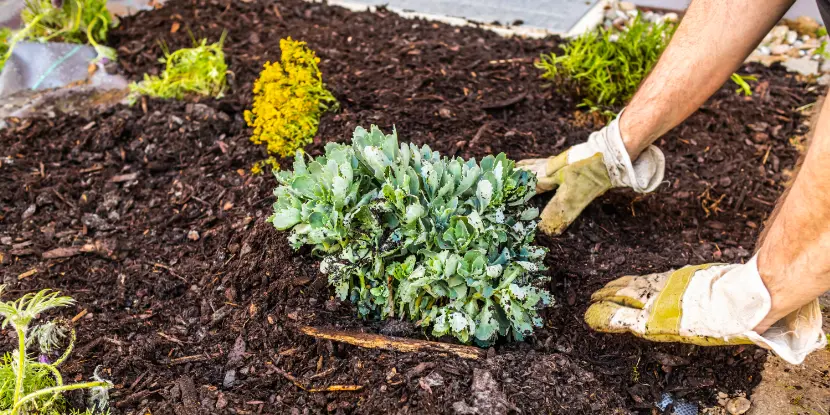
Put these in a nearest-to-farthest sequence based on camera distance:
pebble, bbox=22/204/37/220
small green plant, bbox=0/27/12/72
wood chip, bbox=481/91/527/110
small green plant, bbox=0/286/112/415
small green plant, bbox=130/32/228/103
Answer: small green plant, bbox=0/286/112/415, pebble, bbox=22/204/37/220, wood chip, bbox=481/91/527/110, small green plant, bbox=130/32/228/103, small green plant, bbox=0/27/12/72

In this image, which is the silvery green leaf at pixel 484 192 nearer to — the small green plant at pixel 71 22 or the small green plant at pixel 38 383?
the small green plant at pixel 38 383

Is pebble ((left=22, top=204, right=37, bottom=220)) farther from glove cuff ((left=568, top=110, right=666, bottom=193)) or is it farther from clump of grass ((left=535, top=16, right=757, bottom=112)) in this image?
clump of grass ((left=535, top=16, right=757, bottom=112))

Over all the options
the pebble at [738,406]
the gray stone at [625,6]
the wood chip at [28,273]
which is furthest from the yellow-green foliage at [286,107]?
the gray stone at [625,6]

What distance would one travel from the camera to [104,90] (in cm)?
382

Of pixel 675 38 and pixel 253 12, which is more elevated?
pixel 675 38

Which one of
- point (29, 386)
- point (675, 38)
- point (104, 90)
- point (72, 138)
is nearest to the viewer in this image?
point (29, 386)

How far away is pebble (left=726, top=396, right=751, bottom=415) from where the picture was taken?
2.20m

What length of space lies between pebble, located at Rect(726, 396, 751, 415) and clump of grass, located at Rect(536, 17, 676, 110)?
1.75 meters

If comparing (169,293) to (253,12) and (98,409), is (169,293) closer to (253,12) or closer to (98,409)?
(98,409)

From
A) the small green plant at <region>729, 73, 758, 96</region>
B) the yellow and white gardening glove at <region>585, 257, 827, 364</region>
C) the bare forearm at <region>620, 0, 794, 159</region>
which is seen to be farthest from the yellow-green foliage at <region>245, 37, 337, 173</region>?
the small green plant at <region>729, 73, 758, 96</region>

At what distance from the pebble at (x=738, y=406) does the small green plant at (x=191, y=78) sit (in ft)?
9.73

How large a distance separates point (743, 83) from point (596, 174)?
156 cm

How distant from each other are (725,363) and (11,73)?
4.31 metres

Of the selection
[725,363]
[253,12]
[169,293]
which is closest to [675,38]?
[725,363]
